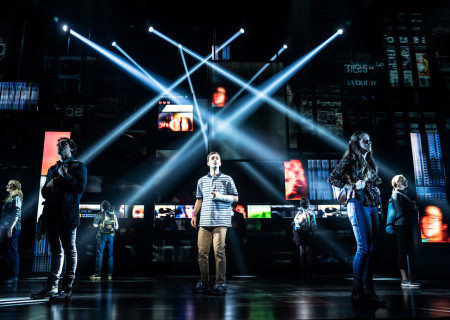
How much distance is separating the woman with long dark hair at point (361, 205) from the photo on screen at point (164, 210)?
635 cm

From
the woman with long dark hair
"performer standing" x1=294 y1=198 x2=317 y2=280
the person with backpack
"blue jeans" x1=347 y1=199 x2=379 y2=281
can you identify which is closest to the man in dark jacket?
the woman with long dark hair

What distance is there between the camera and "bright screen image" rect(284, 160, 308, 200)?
29.6 ft

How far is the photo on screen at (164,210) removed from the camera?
29.5 ft

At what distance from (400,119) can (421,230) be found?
2.49 meters

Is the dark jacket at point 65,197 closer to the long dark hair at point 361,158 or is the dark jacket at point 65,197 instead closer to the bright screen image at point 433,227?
the long dark hair at point 361,158

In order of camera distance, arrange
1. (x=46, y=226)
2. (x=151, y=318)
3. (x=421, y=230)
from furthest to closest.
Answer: (x=421, y=230), (x=46, y=226), (x=151, y=318)

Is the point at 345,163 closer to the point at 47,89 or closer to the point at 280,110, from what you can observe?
the point at 280,110

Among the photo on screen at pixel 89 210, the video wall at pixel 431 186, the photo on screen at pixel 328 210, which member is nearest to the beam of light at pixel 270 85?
the photo on screen at pixel 328 210

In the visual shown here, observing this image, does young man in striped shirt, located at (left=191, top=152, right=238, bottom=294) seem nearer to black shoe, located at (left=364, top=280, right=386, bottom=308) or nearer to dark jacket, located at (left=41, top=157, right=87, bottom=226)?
dark jacket, located at (left=41, top=157, right=87, bottom=226)

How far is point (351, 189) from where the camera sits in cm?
313

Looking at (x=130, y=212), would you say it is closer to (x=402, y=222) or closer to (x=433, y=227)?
(x=402, y=222)

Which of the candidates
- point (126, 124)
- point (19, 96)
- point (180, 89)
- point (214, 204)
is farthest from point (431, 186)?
point (19, 96)

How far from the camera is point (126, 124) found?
924 centimetres

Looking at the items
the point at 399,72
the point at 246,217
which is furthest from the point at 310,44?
the point at 246,217
